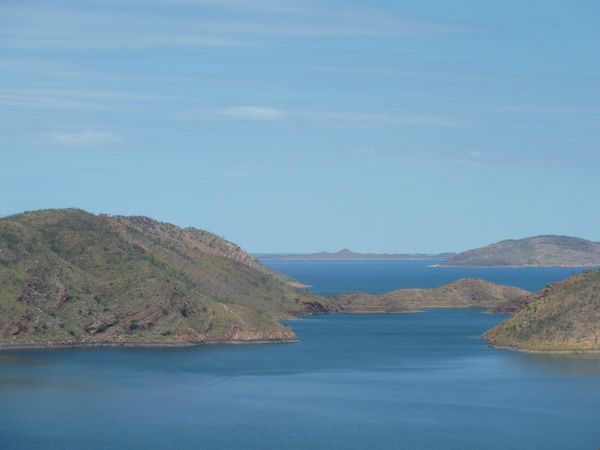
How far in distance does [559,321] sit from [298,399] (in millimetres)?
54472

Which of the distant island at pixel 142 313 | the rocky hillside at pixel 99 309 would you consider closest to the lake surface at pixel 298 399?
the distant island at pixel 142 313

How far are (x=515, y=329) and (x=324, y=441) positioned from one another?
79.7 m

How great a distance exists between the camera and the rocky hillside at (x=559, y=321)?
16688 centimetres

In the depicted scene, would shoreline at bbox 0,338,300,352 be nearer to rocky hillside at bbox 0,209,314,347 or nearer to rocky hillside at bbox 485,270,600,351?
rocky hillside at bbox 0,209,314,347

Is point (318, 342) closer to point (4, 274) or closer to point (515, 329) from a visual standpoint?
point (515, 329)

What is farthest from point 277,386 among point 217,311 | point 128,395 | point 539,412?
point 217,311

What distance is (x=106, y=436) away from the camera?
4198 inches

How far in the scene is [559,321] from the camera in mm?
171125

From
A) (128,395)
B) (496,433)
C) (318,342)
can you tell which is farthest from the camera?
(318,342)

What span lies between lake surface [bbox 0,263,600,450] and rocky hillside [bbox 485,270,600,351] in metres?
5.03

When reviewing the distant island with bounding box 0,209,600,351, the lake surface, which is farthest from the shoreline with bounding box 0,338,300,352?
the lake surface

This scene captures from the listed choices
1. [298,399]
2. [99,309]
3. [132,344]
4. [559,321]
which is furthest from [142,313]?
[298,399]

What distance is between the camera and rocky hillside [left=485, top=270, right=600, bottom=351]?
167 m

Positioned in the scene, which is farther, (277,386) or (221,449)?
(277,386)
